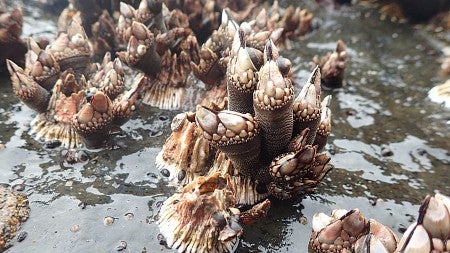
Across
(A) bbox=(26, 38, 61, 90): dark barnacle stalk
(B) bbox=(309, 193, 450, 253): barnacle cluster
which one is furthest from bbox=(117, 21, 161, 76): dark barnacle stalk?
(B) bbox=(309, 193, 450, 253): barnacle cluster

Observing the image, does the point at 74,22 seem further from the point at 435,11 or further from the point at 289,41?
the point at 435,11

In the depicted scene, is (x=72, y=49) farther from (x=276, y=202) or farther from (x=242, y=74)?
(x=276, y=202)

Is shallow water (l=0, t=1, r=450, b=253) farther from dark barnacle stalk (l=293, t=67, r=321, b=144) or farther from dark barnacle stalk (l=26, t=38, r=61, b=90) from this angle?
dark barnacle stalk (l=293, t=67, r=321, b=144)

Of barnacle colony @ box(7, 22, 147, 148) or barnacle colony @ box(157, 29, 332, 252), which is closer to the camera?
barnacle colony @ box(157, 29, 332, 252)

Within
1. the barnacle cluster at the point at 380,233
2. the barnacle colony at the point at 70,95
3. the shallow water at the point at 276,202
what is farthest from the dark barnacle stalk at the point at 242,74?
the barnacle colony at the point at 70,95

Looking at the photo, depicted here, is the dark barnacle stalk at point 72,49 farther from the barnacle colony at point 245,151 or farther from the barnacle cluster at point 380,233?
the barnacle cluster at point 380,233

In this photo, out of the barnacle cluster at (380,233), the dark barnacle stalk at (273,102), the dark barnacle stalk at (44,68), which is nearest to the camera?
the barnacle cluster at (380,233)

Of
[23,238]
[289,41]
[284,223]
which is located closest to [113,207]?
[23,238]

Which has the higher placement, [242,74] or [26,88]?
[242,74]

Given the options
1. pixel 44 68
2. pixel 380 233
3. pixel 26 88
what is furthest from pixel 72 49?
pixel 380 233
